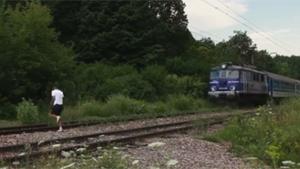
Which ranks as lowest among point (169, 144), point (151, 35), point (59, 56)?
point (169, 144)

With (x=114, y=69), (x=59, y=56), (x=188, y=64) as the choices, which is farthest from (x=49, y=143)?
(x=188, y=64)

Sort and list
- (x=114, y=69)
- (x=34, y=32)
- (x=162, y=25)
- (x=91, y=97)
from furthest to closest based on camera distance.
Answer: (x=162, y=25) < (x=114, y=69) < (x=91, y=97) < (x=34, y=32)

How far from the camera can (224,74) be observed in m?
47.8

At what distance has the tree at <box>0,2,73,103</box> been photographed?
106ft

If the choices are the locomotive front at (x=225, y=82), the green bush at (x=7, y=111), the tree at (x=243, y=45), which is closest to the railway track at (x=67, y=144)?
the green bush at (x=7, y=111)

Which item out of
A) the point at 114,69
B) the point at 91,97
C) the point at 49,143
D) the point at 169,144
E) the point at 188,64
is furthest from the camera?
the point at 188,64

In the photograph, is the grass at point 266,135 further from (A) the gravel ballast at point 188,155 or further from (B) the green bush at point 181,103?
(B) the green bush at point 181,103

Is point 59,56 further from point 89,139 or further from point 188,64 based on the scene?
point 188,64

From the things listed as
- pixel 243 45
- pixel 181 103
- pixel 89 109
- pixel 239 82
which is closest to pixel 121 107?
pixel 89 109

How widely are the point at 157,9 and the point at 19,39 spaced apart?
38.6 m

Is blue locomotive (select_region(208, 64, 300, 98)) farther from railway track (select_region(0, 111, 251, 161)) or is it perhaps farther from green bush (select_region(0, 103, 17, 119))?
railway track (select_region(0, 111, 251, 161))

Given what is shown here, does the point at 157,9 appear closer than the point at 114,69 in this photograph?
No

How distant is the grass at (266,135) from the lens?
628 inches

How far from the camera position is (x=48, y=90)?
35500 mm
